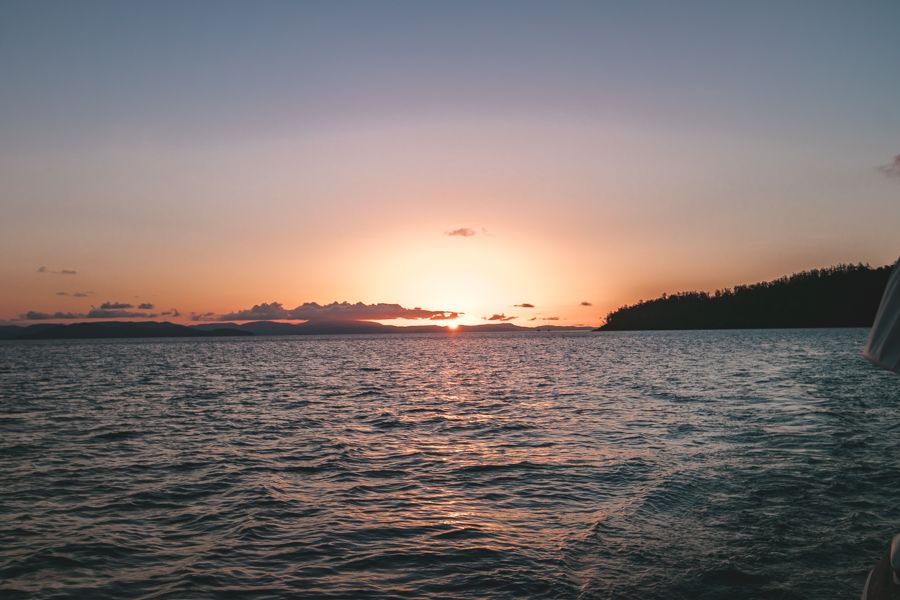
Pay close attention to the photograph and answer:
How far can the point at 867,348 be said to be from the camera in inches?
238

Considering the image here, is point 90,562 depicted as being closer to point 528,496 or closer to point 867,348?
point 528,496

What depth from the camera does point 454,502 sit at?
57.5 feet

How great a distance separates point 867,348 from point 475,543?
10.0 meters

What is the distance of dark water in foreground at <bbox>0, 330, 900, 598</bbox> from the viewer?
11.9 meters

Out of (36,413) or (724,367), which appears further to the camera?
(724,367)

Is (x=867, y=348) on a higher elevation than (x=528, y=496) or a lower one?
higher

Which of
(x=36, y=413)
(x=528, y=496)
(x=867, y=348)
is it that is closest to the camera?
(x=867, y=348)

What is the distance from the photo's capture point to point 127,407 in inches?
1655

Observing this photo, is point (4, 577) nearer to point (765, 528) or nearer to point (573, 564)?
point (573, 564)

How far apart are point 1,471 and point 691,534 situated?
23.8m

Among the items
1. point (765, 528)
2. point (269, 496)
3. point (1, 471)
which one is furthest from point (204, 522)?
point (765, 528)

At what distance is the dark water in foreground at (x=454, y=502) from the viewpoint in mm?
11859

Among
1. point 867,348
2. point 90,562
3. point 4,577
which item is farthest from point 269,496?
point 867,348

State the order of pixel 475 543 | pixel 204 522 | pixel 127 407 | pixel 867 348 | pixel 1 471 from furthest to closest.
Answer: pixel 127 407, pixel 1 471, pixel 204 522, pixel 475 543, pixel 867 348
